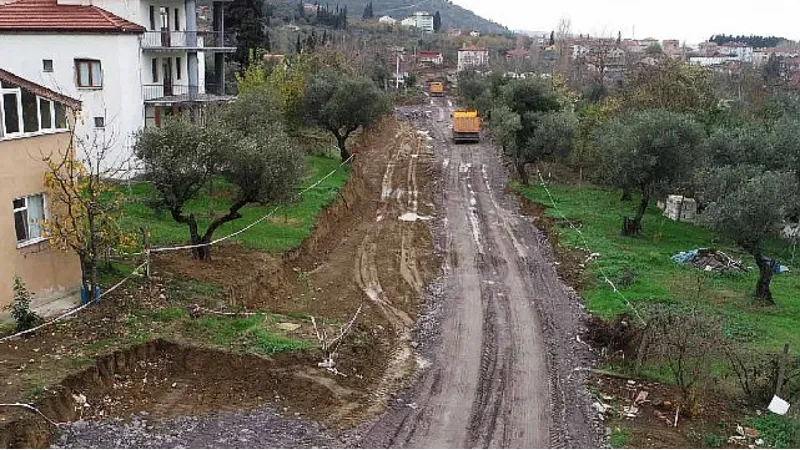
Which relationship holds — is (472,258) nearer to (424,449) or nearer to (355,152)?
(424,449)

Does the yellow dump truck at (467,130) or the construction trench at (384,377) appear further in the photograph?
the yellow dump truck at (467,130)

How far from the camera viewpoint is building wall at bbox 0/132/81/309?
1788cm

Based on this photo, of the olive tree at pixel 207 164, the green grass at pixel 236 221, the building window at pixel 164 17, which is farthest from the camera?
the building window at pixel 164 17

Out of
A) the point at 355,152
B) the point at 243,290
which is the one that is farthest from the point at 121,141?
the point at 355,152

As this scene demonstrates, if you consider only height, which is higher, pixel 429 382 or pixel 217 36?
pixel 217 36

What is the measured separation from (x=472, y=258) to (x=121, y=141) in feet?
61.0

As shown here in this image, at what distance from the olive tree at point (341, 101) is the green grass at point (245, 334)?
24.8m

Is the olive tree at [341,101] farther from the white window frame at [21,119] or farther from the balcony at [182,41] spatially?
the white window frame at [21,119]

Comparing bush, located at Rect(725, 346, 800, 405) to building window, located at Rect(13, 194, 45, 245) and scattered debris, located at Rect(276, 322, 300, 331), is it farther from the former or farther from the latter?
building window, located at Rect(13, 194, 45, 245)

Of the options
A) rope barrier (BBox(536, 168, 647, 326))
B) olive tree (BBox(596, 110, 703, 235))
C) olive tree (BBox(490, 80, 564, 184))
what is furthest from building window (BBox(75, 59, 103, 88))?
olive tree (BBox(596, 110, 703, 235))

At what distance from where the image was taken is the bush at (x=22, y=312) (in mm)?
17531

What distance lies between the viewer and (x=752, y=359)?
19031 mm

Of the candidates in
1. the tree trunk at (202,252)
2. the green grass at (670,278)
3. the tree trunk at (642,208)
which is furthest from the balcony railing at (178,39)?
the tree trunk at (642,208)

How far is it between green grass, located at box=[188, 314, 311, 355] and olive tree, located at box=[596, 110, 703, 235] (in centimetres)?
1833
